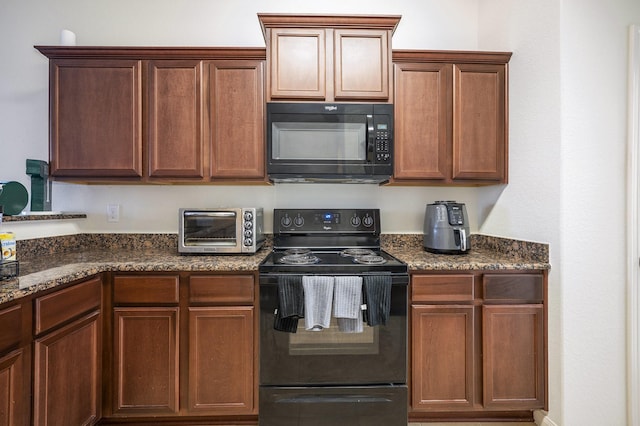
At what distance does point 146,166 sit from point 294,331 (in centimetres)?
142

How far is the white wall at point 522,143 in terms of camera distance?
167cm

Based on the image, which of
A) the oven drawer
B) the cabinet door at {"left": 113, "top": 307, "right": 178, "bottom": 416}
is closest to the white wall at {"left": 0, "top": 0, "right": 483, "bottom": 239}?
the cabinet door at {"left": 113, "top": 307, "right": 178, "bottom": 416}

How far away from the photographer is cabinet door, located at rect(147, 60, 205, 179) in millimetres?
2018

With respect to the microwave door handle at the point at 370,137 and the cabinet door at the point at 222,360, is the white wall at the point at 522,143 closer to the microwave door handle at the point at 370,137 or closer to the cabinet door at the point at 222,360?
the microwave door handle at the point at 370,137

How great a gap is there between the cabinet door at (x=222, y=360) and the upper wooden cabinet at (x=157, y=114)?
0.87 meters

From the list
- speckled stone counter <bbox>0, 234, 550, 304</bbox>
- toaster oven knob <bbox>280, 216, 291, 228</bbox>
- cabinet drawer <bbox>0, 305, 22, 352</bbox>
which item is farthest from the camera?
toaster oven knob <bbox>280, 216, 291, 228</bbox>

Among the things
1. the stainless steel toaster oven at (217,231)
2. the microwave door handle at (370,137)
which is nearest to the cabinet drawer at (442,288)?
the microwave door handle at (370,137)

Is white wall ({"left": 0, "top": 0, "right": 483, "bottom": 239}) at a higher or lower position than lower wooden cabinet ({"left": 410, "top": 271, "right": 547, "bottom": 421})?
higher

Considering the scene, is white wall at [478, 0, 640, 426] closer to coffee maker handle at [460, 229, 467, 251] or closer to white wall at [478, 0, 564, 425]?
white wall at [478, 0, 564, 425]

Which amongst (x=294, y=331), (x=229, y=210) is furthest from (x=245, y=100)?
(x=294, y=331)

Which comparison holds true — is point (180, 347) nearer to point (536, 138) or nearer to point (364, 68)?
point (364, 68)

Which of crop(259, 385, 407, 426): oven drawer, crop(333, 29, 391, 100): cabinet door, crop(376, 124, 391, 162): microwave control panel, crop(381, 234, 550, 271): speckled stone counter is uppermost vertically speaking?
crop(333, 29, 391, 100): cabinet door

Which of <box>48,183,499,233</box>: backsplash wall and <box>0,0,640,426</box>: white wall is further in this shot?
<box>48,183,499,233</box>: backsplash wall

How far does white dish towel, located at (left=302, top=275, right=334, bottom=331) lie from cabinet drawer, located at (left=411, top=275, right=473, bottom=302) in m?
0.50
